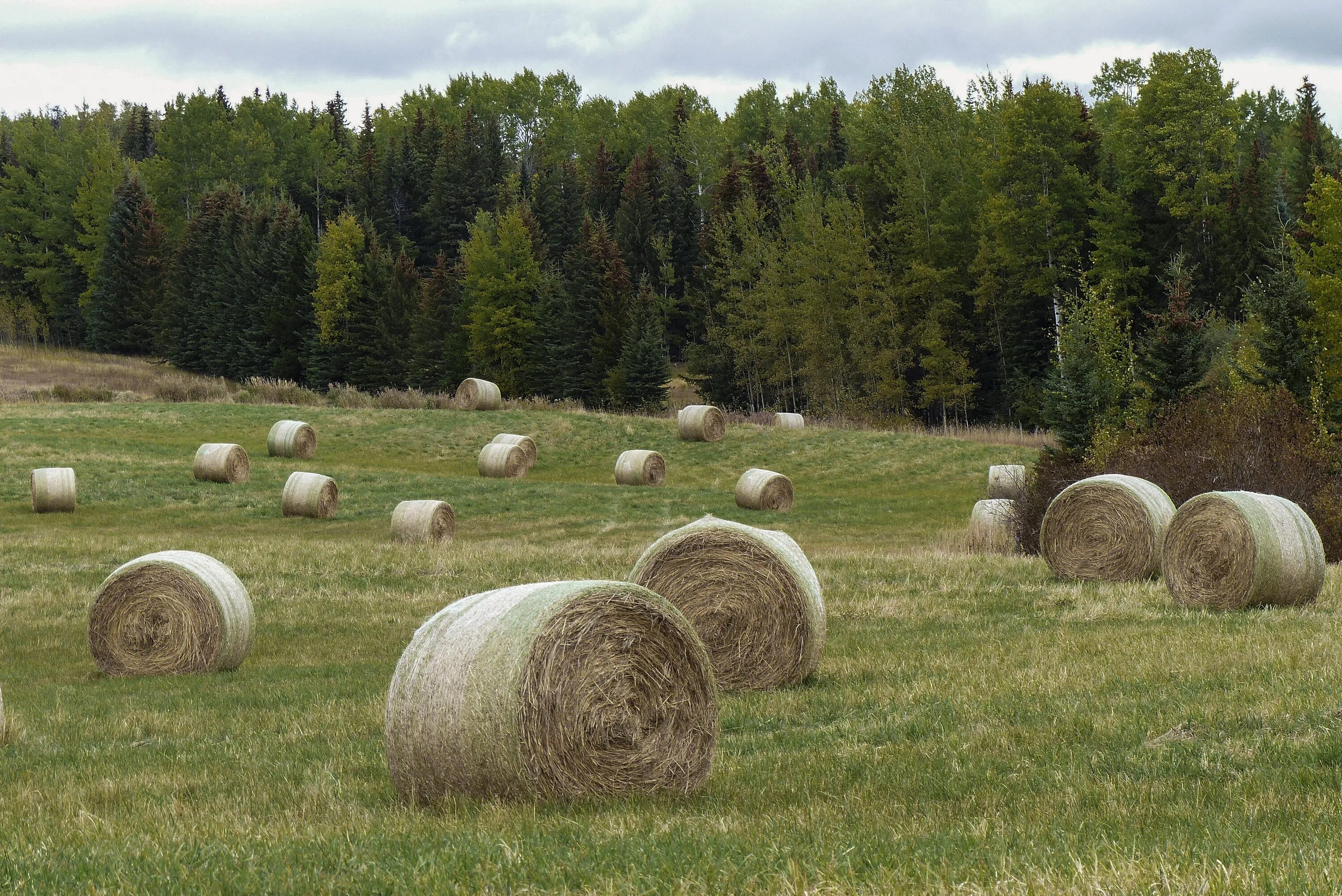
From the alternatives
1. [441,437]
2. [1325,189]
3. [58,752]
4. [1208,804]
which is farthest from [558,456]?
[1208,804]

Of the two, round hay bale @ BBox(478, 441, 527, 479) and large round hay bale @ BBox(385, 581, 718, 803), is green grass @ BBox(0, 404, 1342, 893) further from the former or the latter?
round hay bale @ BBox(478, 441, 527, 479)

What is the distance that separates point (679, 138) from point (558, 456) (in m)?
87.3

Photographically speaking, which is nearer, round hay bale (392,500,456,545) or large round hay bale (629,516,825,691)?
large round hay bale (629,516,825,691)

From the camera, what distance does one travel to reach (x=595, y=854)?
6328 millimetres

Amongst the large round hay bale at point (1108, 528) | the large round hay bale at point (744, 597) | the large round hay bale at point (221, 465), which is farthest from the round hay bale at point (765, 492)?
the large round hay bale at point (744, 597)

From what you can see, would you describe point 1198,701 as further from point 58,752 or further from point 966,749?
point 58,752

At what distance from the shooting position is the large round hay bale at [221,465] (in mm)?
39656

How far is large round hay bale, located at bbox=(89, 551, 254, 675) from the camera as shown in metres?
16.8

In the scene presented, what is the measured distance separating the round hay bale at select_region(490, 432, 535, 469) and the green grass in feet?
67.5

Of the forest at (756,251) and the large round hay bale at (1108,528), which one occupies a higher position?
the forest at (756,251)

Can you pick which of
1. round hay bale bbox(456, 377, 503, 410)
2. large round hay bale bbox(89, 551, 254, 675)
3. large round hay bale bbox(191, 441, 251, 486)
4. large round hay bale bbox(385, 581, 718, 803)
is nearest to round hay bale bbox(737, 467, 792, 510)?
large round hay bale bbox(191, 441, 251, 486)

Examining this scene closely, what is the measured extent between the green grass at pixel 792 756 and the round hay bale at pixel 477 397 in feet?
112

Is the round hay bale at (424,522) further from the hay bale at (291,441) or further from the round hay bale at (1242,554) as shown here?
the round hay bale at (1242,554)

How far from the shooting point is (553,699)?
Result: 814cm
